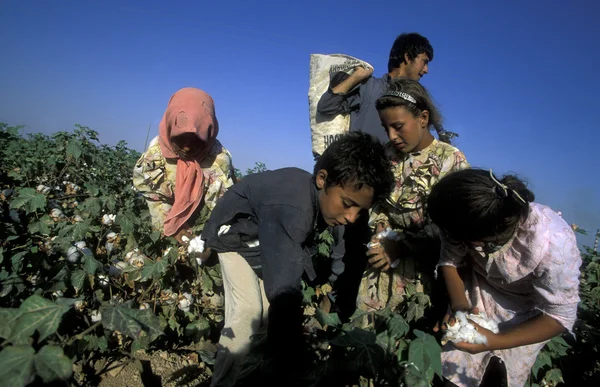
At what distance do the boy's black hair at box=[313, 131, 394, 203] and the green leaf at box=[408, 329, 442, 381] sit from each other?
0.74 m

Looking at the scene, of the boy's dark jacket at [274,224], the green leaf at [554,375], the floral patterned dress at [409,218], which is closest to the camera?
the boy's dark jacket at [274,224]

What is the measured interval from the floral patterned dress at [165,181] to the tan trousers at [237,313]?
71 centimetres

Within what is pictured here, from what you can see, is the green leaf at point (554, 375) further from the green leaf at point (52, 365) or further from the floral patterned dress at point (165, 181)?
the green leaf at point (52, 365)

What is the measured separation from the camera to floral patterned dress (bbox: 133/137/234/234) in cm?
273

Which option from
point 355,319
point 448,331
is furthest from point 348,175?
point 448,331

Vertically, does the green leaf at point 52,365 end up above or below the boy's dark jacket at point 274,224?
below

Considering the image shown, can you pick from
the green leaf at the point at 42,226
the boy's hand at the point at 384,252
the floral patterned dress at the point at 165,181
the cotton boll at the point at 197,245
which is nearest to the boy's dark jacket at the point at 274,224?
the cotton boll at the point at 197,245

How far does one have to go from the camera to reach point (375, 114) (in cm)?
270

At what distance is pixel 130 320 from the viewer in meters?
0.91

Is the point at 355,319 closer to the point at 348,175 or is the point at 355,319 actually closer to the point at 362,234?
the point at 348,175

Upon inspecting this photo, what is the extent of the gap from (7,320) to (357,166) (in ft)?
4.38

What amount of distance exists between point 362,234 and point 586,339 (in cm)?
173

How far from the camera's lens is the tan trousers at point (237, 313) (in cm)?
188

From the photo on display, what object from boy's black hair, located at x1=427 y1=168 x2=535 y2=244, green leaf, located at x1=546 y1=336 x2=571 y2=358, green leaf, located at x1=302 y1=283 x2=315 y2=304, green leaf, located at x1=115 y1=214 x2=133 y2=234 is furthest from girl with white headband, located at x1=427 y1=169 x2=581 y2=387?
green leaf, located at x1=115 y1=214 x2=133 y2=234
